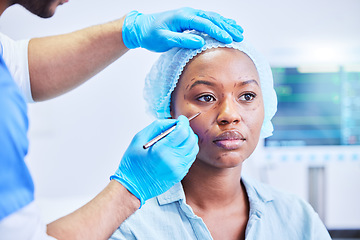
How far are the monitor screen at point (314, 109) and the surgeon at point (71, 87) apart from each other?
910 mm

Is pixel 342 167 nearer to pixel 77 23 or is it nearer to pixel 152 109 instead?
pixel 152 109

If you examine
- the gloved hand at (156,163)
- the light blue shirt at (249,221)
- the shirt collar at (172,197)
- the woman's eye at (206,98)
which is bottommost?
the light blue shirt at (249,221)

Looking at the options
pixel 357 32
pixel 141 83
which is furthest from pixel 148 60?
pixel 357 32

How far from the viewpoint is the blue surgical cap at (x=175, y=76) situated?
1.14 m

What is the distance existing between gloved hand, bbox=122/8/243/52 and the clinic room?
877 mm

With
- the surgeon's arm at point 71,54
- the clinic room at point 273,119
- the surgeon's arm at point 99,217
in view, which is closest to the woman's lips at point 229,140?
the surgeon's arm at point 99,217

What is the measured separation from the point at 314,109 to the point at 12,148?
176cm

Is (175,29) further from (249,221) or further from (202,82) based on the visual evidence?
(249,221)

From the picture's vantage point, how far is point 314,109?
1981 millimetres

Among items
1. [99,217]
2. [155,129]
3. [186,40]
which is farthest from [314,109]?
[99,217]

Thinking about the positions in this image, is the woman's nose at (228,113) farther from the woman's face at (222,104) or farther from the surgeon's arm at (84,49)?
the surgeon's arm at (84,49)

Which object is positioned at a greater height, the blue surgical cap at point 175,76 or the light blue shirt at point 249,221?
the blue surgical cap at point 175,76

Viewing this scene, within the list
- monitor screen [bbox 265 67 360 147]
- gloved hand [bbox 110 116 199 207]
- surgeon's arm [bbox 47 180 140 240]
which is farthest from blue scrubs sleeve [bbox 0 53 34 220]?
monitor screen [bbox 265 67 360 147]

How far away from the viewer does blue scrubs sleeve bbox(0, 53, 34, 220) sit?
618 millimetres
